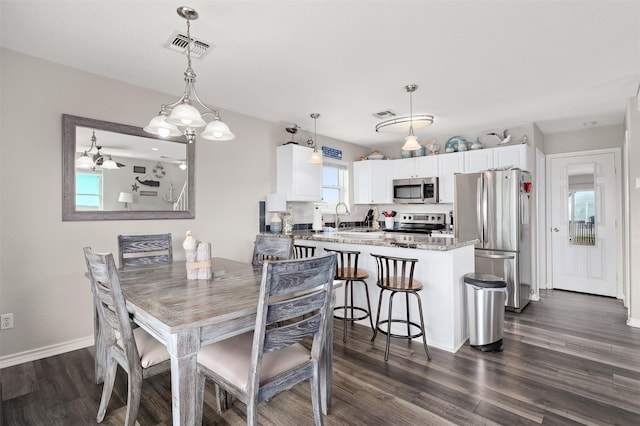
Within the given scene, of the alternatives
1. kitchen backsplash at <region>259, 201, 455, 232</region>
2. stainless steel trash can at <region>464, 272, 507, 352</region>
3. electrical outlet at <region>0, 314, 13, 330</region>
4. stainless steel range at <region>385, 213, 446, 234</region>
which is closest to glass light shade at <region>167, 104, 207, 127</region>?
electrical outlet at <region>0, 314, 13, 330</region>

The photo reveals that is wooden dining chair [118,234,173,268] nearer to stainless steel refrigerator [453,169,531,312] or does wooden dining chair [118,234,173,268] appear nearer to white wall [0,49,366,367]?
white wall [0,49,366,367]

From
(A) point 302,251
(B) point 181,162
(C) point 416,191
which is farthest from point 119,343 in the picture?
(C) point 416,191

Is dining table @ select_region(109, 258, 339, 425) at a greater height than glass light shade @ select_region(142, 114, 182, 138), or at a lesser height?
lesser

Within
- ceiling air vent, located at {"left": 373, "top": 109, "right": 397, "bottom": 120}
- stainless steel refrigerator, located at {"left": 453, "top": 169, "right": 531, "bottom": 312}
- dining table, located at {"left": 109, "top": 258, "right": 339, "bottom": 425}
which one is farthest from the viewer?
ceiling air vent, located at {"left": 373, "top": 109, "right": 397, "bottom": 120}

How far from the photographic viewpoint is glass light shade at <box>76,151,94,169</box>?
277 centimetres

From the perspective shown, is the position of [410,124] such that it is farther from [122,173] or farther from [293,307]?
[122,173]

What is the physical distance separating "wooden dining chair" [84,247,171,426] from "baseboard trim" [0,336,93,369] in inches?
47.6

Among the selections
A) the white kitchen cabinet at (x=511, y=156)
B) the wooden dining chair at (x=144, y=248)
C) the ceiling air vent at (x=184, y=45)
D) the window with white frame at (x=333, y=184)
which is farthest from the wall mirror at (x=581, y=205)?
the wooden dining chair at (x=144, y=248)

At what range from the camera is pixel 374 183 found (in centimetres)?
566

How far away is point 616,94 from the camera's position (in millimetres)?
3332

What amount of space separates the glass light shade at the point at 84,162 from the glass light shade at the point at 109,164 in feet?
0.31

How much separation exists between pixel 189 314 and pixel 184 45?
80.0 inches

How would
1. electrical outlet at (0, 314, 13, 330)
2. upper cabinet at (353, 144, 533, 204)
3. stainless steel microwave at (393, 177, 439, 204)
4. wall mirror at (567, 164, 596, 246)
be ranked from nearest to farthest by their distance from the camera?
electrical outlet at (0, 314, 13, 330) → upper cabinet at (353, 144, 533, 204) → wall mirror at (567, 164, 596, 246) → stainless steel microwave at (393, 177, 439, 204)

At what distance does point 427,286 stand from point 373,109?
7.22ft
